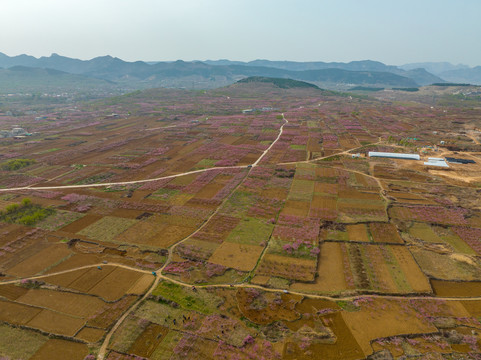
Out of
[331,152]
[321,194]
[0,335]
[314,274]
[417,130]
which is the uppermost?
[417,130]

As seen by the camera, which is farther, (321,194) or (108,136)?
(108,136)

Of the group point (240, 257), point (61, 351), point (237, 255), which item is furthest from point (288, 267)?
point (61, 351)

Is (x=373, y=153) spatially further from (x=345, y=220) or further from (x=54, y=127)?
(x=54, y=127)

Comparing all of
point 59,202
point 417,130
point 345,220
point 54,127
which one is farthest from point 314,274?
point 54,127

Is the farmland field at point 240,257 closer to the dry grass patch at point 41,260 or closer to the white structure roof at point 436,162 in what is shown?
the dry grass patch at point 41,260

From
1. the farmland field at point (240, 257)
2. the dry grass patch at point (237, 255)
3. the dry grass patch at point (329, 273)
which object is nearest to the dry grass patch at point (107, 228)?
the farmland field at point (240, 257)

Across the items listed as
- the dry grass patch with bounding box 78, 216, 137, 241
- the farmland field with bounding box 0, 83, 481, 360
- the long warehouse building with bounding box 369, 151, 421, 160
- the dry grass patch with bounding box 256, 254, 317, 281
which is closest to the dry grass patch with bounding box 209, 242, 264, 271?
the farmland field with bounding box 0, 83, 481, 360

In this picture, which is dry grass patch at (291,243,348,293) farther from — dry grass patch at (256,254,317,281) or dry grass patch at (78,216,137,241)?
dry grass patch at (78,216,137,241)

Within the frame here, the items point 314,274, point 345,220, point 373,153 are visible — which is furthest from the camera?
point 373,153

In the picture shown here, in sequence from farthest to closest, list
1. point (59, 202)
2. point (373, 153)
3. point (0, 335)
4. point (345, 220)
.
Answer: point (373, 153) → point (59, 202) → point (345, 220) → point (0, 335)

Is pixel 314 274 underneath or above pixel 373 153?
underneath
